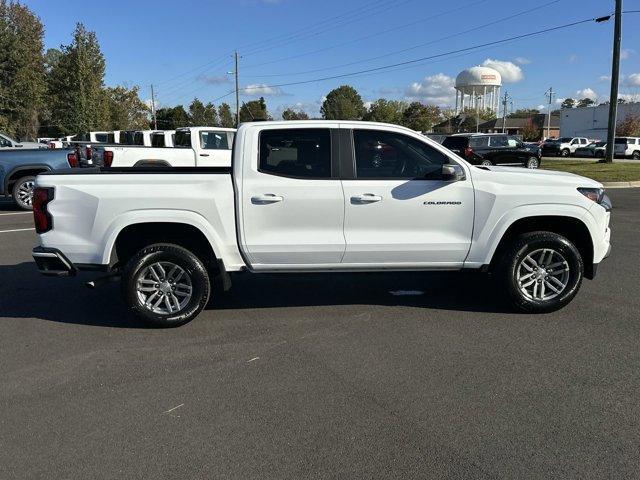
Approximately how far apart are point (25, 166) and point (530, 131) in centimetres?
9985

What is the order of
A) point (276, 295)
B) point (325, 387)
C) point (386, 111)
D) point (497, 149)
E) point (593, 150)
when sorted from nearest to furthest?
point (325, 387) < point (276, 295) < point (497, 149) < point (593, 150) < point (386, 111)

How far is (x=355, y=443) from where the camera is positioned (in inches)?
128

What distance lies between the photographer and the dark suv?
24.5 m

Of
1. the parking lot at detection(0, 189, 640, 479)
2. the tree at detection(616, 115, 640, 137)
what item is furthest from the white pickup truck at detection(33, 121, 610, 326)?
the tree at detection(616, 115, 640, 137)

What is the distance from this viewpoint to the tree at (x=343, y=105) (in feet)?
355

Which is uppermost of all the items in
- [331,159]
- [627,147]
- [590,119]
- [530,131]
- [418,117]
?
[418,117]

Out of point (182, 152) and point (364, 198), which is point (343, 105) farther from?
point (364, 198)

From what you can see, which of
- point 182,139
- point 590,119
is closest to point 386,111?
point 590,119

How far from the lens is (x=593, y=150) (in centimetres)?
4531

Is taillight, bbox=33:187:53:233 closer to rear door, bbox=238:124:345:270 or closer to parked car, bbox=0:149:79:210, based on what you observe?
rear door, bbox=238:124:345:270

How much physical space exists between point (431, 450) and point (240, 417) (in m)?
1.21

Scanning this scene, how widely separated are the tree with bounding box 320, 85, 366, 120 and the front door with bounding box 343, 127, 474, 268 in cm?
9820

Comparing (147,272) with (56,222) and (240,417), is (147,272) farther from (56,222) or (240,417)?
(240,417)

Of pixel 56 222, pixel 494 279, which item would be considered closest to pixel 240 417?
pixel 56 222
